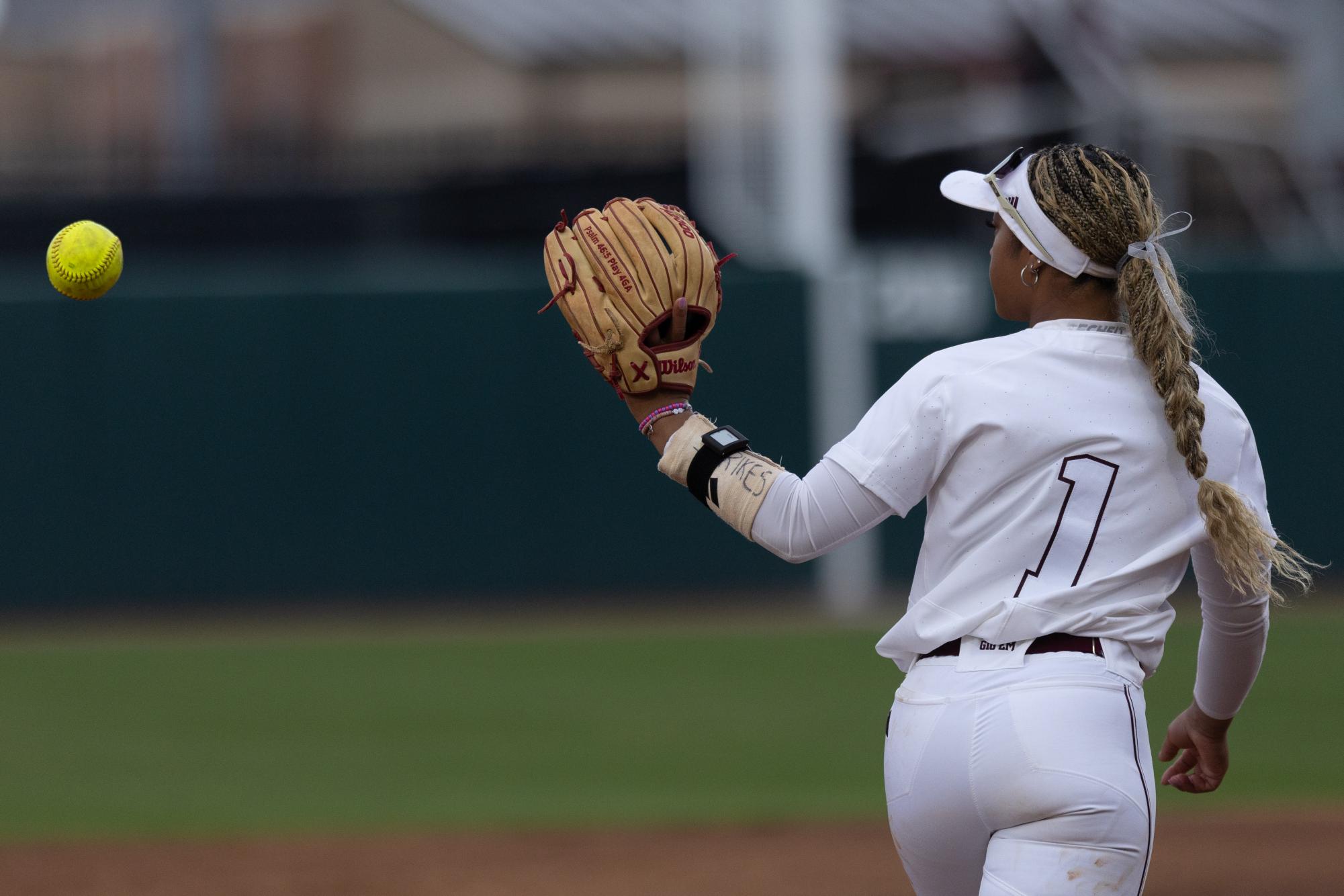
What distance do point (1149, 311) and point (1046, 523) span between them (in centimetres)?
29

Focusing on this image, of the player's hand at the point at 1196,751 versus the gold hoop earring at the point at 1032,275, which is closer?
the gold hoop earring at the point at 1032,275

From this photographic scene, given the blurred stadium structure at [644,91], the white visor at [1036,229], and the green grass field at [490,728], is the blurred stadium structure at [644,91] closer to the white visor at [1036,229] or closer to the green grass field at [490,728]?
the green grass field at [490,728]

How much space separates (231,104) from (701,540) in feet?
54.2

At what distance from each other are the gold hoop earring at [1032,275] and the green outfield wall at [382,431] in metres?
8.24

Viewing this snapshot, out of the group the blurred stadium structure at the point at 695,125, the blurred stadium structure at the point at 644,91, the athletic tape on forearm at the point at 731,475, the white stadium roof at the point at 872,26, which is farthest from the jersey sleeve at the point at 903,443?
the white stadium roof at the point at 872,26

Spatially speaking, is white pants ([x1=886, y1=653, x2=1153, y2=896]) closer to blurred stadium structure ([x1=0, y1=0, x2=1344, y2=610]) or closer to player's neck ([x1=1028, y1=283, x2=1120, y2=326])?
player's neck ([x1=1028, y1=283, x2=1120, y2=326])

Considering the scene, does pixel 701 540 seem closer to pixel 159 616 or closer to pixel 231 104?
pixel 159 616

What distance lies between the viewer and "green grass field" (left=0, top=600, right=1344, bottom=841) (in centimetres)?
591

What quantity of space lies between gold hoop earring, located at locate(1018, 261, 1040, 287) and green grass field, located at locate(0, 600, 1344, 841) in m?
3.83

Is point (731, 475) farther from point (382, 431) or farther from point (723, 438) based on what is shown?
point (382, 431)

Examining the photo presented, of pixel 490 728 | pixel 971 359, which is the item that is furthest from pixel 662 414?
pixel 490 728

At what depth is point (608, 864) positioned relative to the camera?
507cm

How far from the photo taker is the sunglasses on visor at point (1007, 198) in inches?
82.2

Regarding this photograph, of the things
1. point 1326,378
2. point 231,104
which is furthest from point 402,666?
point 231,104
